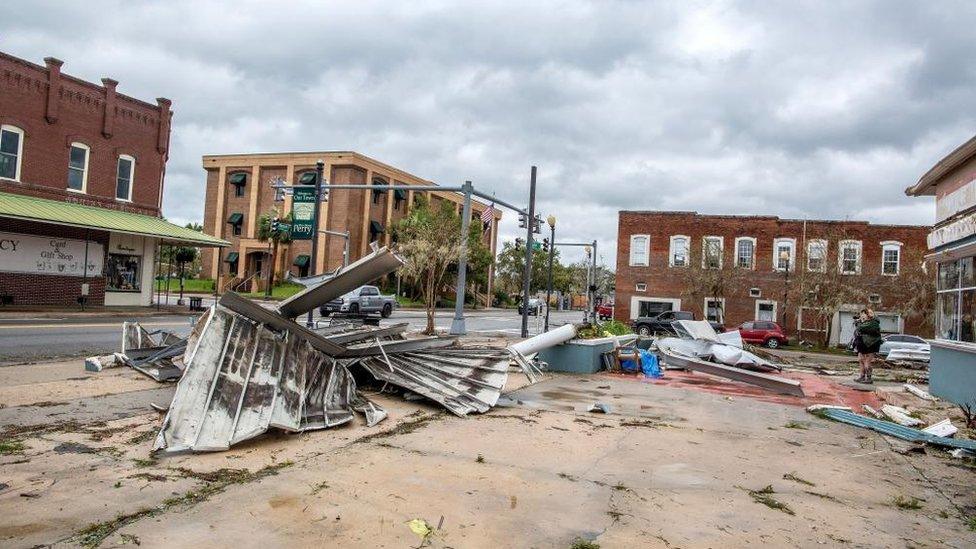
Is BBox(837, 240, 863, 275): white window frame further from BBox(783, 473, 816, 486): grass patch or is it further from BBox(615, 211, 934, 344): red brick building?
BBox(783, 473, 816, 486): grass patch

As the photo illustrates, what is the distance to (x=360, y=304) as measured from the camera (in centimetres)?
3344

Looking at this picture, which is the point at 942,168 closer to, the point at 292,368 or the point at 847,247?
the point at 292,368

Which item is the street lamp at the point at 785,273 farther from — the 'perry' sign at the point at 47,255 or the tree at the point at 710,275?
the 'perry' sign at the point at 47,255

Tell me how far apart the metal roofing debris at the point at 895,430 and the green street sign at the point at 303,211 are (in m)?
14.1

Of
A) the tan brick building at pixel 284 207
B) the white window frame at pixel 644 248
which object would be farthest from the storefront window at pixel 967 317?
the tan brick building at pixel 284 207

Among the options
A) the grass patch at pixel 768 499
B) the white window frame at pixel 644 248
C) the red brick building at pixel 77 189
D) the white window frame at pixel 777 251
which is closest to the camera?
the grass patch at pixel 768 499

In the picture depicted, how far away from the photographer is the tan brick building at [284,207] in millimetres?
55312

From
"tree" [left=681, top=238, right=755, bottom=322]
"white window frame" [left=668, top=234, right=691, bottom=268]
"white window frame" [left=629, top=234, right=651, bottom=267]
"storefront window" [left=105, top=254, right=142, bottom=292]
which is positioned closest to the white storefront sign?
"tree" [left=681, top=238, right=755, bottom=322]

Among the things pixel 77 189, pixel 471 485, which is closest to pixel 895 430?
pixel 471 485

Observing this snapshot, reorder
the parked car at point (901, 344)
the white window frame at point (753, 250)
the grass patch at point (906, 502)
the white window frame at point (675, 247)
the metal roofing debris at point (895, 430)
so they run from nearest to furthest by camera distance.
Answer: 1. the grass patch at point (906, 502)
2. the metal roofing debris at point (895, 430)
3. the parked car at point (901, 344)
4. the white window frame at point (753, 250)
5. the white window frame at point (675, 247)

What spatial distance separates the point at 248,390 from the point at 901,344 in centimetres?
2711

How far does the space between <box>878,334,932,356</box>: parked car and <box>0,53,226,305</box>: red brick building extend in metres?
30.5

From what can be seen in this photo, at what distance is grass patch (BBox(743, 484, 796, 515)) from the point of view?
17.2ft

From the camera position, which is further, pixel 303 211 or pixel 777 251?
pixel 777 251
